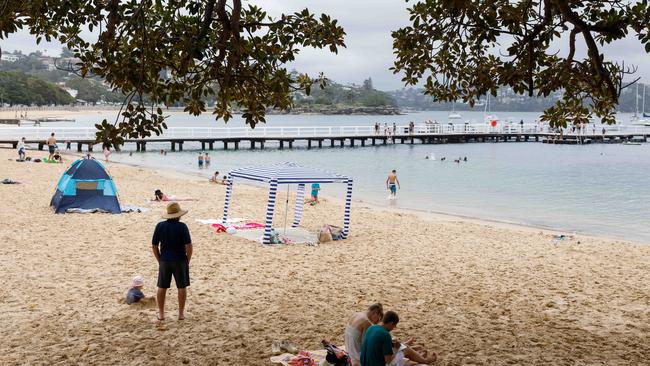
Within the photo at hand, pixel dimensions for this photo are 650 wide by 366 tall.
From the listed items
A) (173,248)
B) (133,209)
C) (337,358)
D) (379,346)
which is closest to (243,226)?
(133,209)

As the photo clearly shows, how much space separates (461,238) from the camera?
14844 millimetres

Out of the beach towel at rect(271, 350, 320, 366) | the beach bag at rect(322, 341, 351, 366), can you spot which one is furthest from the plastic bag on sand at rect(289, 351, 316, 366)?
the beach bag at rect(322, 341, 351, 366)

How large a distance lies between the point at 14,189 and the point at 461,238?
42.1 feet

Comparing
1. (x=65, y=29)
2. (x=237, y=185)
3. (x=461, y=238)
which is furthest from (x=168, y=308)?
(x=237, y=185)

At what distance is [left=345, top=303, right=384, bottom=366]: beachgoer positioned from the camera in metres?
5.83

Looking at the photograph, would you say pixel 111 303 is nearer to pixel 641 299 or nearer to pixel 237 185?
pixel 641 299

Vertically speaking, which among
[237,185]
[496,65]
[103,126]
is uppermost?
[496,65]

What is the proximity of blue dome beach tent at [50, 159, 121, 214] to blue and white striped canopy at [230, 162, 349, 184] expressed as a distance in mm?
3557

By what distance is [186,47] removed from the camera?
6.23 metres

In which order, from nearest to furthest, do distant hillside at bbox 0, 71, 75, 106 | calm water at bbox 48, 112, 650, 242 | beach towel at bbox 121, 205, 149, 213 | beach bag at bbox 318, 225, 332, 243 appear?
beach bag at bbox 318, 225, 332, 243
beach towel at bbox 121, 205, 149, 213
calm water at bbox 48, 112, 650, 242
distant hillside at bbox 0, 71, 75, 106

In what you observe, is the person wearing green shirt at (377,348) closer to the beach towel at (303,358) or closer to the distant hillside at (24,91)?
the beach towel at (303,358)

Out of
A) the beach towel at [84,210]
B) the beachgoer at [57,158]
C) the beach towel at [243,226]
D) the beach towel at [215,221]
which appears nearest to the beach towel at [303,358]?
the beach towel at [243,226]

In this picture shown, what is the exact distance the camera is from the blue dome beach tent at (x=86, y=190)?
15367mm

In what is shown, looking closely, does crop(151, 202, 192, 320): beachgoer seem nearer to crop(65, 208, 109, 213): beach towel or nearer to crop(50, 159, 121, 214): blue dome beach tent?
crop(65, 208, 109, 213): beach towel
